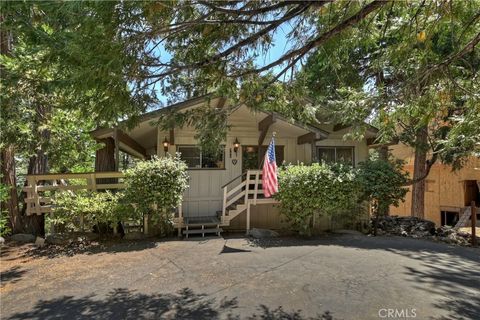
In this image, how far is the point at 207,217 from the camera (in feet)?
33.4

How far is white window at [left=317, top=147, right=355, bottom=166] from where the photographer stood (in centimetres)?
1174

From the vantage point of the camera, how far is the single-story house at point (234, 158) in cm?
962

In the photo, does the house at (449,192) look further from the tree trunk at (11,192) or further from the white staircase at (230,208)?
the tree trunk at (11,192)

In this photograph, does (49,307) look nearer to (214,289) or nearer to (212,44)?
(214,289)

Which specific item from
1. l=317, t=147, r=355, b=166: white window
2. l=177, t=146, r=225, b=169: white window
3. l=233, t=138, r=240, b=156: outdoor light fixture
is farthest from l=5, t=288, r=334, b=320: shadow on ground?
l=317, t=147, r=355, b=166: white window

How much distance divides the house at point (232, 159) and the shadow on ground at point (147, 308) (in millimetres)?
4604

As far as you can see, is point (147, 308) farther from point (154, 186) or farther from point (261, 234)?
point (261, 234)

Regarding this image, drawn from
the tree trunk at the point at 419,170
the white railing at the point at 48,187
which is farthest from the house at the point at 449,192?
the white railing at the point at 48,187

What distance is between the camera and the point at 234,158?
10.8 meters

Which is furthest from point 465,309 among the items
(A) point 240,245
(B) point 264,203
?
(B) point 264,203

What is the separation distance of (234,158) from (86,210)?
15.1 ft

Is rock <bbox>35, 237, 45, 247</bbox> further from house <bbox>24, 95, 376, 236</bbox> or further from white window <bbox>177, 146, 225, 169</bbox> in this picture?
white window <bbox>177, 146, 225, 169</bbox>

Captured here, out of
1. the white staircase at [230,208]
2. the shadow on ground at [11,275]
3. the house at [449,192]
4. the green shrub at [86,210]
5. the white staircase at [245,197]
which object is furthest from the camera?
the house at [449,192]

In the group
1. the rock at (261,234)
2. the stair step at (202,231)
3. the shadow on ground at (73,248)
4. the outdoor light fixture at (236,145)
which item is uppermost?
the outdoor light fixture at (236,145)
